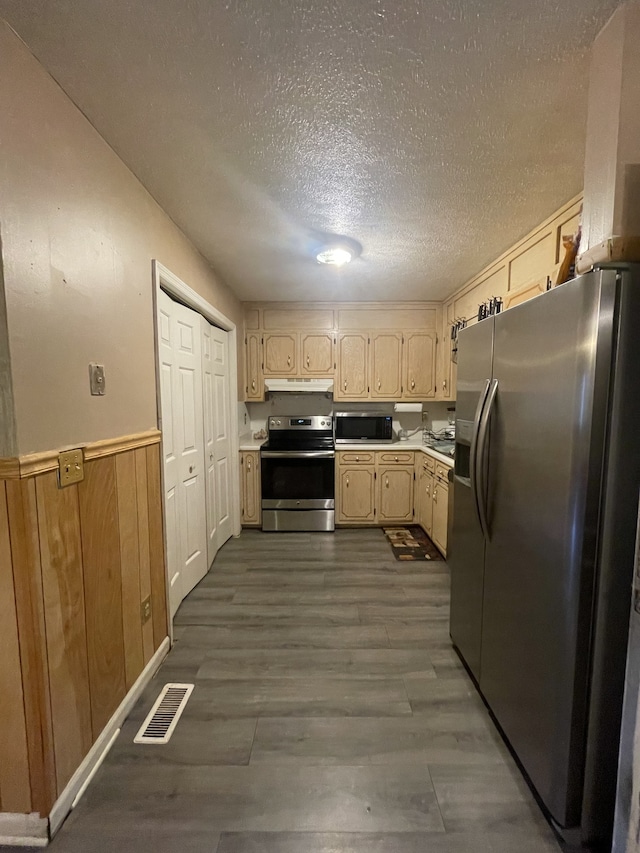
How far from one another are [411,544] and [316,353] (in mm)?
2140

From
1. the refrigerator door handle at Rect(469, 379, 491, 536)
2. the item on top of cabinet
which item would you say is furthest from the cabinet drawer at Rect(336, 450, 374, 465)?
the item on top of cabinet

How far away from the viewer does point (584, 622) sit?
101cm

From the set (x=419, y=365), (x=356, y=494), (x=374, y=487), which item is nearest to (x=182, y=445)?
(x=356, y=494)

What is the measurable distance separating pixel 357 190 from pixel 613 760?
7.57 feet

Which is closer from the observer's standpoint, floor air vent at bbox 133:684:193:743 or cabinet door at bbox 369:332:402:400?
floor air vent at bbox 133:684:193:743

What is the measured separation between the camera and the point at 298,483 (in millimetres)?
3633

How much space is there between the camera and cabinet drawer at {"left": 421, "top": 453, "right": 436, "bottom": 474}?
3259mm

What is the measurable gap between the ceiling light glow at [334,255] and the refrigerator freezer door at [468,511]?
3.27 feet

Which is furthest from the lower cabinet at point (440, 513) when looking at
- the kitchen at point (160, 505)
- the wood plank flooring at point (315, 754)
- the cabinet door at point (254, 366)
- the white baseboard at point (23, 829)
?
the white baseboard at point (23, 829)

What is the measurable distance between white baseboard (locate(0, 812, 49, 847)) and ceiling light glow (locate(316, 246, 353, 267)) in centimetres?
277

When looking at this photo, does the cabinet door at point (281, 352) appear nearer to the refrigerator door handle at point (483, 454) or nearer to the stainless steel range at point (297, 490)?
the stainless steel range at point (297, 490)

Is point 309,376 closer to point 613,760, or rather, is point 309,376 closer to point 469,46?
point 469,46

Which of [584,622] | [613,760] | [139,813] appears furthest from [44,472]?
[613,760]

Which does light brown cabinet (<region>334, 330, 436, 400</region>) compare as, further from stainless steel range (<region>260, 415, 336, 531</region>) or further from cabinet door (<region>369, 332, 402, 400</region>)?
stainless steel range (<region>260, 415, 336, 531</region>)
